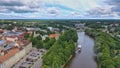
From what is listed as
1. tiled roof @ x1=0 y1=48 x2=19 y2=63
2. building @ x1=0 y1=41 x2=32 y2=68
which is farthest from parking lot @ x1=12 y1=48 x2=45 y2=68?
tiled roof @ x1=0 y1=48 x2=19 y2=63

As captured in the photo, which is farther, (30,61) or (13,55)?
(30,61)

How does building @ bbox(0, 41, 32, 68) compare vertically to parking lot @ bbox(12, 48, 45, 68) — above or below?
above

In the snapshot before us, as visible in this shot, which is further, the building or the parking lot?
the parking lot

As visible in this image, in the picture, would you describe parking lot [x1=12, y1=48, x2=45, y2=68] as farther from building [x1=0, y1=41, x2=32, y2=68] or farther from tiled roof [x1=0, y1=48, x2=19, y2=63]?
tiled roof [x1=0, y1=48, x2=19, y2=63]

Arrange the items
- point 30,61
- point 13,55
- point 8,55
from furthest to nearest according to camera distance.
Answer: point 30,61 < point 13,55 < point 8,55

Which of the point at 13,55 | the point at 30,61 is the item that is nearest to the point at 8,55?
the point at 13,55

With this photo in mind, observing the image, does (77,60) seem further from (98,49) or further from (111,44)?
(111,44)

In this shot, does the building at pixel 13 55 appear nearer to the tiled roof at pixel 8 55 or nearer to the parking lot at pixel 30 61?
the tiled roof at pixel 8 55

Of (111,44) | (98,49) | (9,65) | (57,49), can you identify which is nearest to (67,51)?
(57,49)

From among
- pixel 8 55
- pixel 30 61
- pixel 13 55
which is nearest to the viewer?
pixel 8 55

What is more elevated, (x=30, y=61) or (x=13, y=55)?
(x=13, y=55)

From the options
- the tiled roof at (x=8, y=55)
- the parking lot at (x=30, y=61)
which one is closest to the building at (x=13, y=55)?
the tiled roof at (x=8, y=55)

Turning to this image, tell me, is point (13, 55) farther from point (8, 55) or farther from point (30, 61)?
point (30, 61)

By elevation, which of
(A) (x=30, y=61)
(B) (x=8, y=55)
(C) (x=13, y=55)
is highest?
(B) (x=8, y=55)
